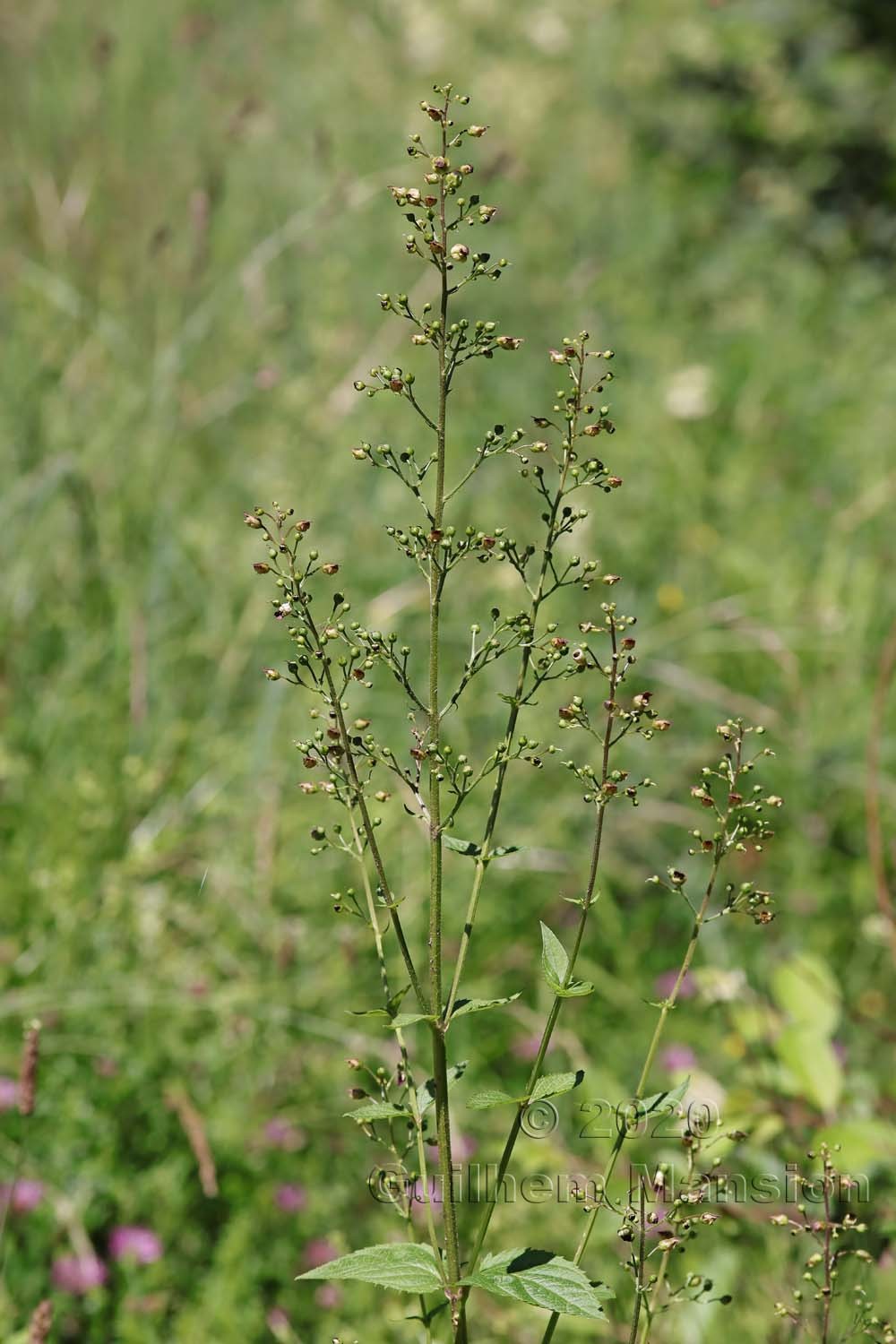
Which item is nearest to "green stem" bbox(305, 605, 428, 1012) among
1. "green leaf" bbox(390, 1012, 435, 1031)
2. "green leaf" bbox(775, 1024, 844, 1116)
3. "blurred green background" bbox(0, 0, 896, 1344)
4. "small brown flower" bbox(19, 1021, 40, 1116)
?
"green leaf" bbox(390, 1012, 435, 1031)

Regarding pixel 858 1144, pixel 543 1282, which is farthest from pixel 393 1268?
pixel 858 1144

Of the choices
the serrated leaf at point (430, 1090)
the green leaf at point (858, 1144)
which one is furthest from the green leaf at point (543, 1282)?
the green leaf at point (858, 1144)

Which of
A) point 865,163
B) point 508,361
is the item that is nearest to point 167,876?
point 508,361

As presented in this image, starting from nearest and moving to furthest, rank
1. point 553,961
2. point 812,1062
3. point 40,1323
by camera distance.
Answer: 1. point 553,961
2. point 40,1323
3. point 812,1062

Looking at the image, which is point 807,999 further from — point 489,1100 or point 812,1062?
point 489,1100

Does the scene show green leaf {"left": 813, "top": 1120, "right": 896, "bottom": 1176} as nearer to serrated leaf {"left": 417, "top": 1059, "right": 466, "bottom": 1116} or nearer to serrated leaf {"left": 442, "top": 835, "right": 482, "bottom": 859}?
serrated leaf {"left": 417, "top": 1059, "right": 466, "bottom": 1116}

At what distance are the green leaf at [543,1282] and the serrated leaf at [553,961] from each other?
216 millimetres

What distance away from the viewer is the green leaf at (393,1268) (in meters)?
1.01

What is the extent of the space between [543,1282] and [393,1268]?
121 mm

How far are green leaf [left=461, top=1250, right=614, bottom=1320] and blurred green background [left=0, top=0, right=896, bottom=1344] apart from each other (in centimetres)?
47

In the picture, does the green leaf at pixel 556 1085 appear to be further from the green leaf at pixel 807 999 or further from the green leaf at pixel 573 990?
the green leaf at pixel 807 999

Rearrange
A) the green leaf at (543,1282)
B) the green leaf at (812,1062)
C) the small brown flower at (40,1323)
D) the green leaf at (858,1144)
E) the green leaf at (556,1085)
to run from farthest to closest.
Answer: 1. the green leaf at (812,1062)
2. the green leaf at (858,1144)
3. the small brown flower at (40,1323)
4. the green leaf at (556,1085)
5. the green leaf at (543,1282)

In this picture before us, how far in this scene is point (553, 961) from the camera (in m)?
1.12

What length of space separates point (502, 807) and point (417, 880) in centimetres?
33
